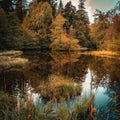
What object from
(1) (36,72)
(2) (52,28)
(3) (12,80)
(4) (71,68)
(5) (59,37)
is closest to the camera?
(3) (12,80)

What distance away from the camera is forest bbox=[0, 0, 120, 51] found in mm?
43816

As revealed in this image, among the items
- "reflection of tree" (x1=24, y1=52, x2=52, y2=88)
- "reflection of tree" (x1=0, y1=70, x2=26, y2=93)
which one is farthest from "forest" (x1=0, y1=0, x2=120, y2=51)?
"reflection of tree" (x1=0, y1=70, x2=26, y2=93)

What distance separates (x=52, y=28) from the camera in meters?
58.7

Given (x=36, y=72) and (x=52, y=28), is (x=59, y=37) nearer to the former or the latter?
(x=52, y=28)

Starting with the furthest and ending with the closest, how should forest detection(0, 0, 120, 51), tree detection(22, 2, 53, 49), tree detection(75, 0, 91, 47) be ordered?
tree detection(75, 0, 91, 47)
tree detection(22, 2, 53, 49)
forest detection(0, 0, 120, 51)

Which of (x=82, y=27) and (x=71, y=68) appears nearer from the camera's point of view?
(x=71, y=68)

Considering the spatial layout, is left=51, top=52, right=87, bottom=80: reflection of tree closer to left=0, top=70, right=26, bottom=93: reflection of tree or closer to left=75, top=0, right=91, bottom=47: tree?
left=0, top=70, right=26, bottom=93: reflection of tree

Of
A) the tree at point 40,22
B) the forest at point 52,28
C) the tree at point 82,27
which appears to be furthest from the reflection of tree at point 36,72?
the tree at point 82,27

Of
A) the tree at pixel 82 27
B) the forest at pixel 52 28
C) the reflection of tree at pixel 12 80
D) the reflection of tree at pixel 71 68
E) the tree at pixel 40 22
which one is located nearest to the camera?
the reflection of tree at pixel 12 80

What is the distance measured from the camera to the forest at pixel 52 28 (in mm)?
43816

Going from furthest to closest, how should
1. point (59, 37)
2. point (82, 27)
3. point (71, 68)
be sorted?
point (82, 27) → point (59, 37) → point (71, 68)

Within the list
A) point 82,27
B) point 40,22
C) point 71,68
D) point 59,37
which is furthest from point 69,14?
point 71,68

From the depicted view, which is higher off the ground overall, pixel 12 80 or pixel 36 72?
pixel 12 80

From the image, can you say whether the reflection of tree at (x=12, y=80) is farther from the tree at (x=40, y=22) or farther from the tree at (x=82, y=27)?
the tree at (x=82, y=27)
